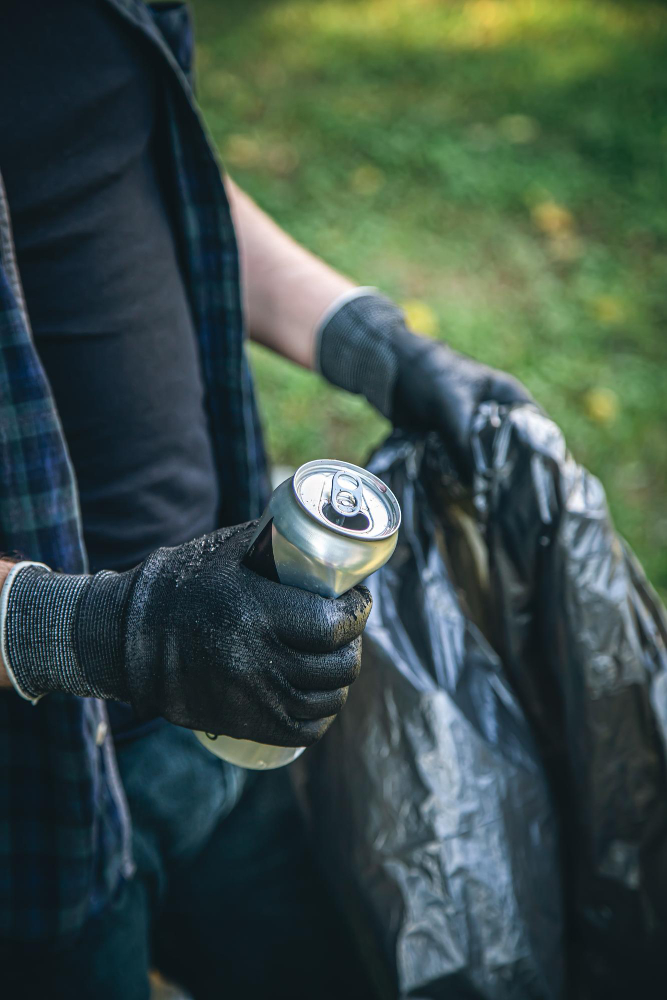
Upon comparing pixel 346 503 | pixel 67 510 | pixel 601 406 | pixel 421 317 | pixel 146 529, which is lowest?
pixel 601 406

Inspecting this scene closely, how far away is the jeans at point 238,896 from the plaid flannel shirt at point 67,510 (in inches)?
4.7

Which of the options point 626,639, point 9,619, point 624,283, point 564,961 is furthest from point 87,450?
point 624,283

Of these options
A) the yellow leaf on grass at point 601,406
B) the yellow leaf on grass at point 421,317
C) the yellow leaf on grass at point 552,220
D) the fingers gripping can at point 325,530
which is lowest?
the yellow leaf on grass at point 601,406

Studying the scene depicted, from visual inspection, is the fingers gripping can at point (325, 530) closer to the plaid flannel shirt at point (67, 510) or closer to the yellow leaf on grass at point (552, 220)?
the plaid flannel shirt at point (67, 510)

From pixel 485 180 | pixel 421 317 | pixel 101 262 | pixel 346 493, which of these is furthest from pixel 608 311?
pixel 346 493

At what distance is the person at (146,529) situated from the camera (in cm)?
74

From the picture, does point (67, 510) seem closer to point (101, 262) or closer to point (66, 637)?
point (66, 637)

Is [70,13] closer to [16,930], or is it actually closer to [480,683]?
[480,683]

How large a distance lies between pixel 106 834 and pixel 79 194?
2.65 ft

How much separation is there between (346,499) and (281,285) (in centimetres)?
76

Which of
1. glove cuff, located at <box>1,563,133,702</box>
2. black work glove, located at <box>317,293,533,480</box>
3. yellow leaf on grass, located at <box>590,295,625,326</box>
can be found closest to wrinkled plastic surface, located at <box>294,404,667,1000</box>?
black work glove, located at <box>317,293,533,480</box>

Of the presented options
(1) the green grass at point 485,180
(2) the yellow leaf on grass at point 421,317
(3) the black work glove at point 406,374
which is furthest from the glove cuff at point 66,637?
(2) the yellow leaf on grass at point 421,317

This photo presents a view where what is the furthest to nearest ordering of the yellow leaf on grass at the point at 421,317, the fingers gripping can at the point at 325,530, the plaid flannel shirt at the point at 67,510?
the yellow leaf on grass at the point at 421,317, the plaid flannel shirt at the point at 67,510, the fingers gripping can at the point at 325,530

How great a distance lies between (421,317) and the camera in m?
2.69
